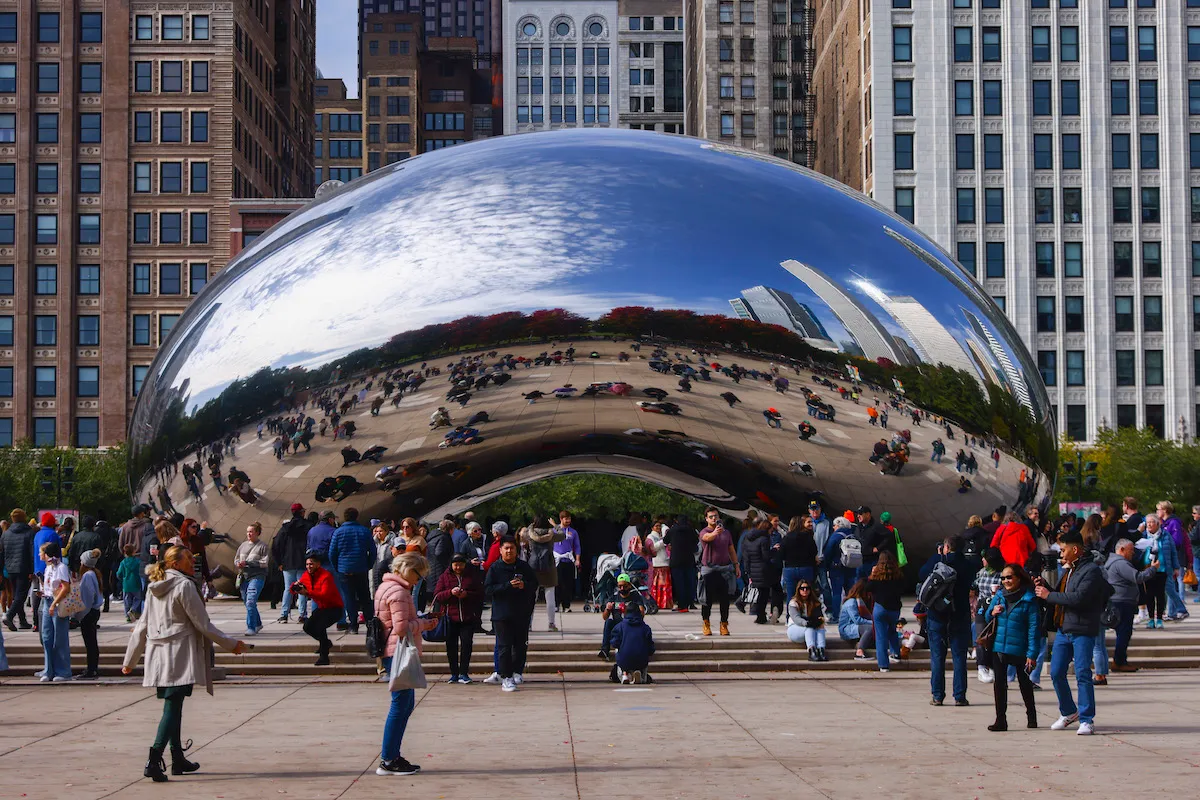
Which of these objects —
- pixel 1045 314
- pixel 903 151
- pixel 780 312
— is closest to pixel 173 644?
pixel 780 312

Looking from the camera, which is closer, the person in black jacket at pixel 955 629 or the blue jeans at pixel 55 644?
the person in black jacket at pixel 955 629

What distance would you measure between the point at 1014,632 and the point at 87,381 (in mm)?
70767

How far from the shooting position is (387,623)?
32.3ft

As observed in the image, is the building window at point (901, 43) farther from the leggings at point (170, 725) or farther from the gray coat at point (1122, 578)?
the leggings at point (170, 725)

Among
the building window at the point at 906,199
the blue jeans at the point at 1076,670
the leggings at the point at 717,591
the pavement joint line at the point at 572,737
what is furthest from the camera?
the building window at the point at 906,199

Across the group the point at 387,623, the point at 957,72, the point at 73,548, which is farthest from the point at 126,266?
the point at 387,623

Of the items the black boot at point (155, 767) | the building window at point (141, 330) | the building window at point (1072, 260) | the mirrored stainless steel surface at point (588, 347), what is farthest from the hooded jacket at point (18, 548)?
the building window at point (1072, 260)

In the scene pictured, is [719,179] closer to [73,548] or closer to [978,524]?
[978,524]

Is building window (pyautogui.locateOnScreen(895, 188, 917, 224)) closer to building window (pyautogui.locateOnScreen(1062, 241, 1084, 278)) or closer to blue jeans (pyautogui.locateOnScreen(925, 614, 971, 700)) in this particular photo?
building window (pyautogui.locateOnScreen(1062, 241, 1084, 278))

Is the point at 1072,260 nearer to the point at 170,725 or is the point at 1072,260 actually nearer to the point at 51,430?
the point at 51,430

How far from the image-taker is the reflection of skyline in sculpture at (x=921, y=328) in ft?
59.4

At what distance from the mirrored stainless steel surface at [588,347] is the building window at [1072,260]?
56435mm

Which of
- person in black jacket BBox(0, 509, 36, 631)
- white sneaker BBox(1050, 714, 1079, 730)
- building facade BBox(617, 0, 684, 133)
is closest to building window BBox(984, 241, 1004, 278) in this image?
person in black jacket BBox(0, 509, 36, 631)

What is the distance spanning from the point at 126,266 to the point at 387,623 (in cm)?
7062
